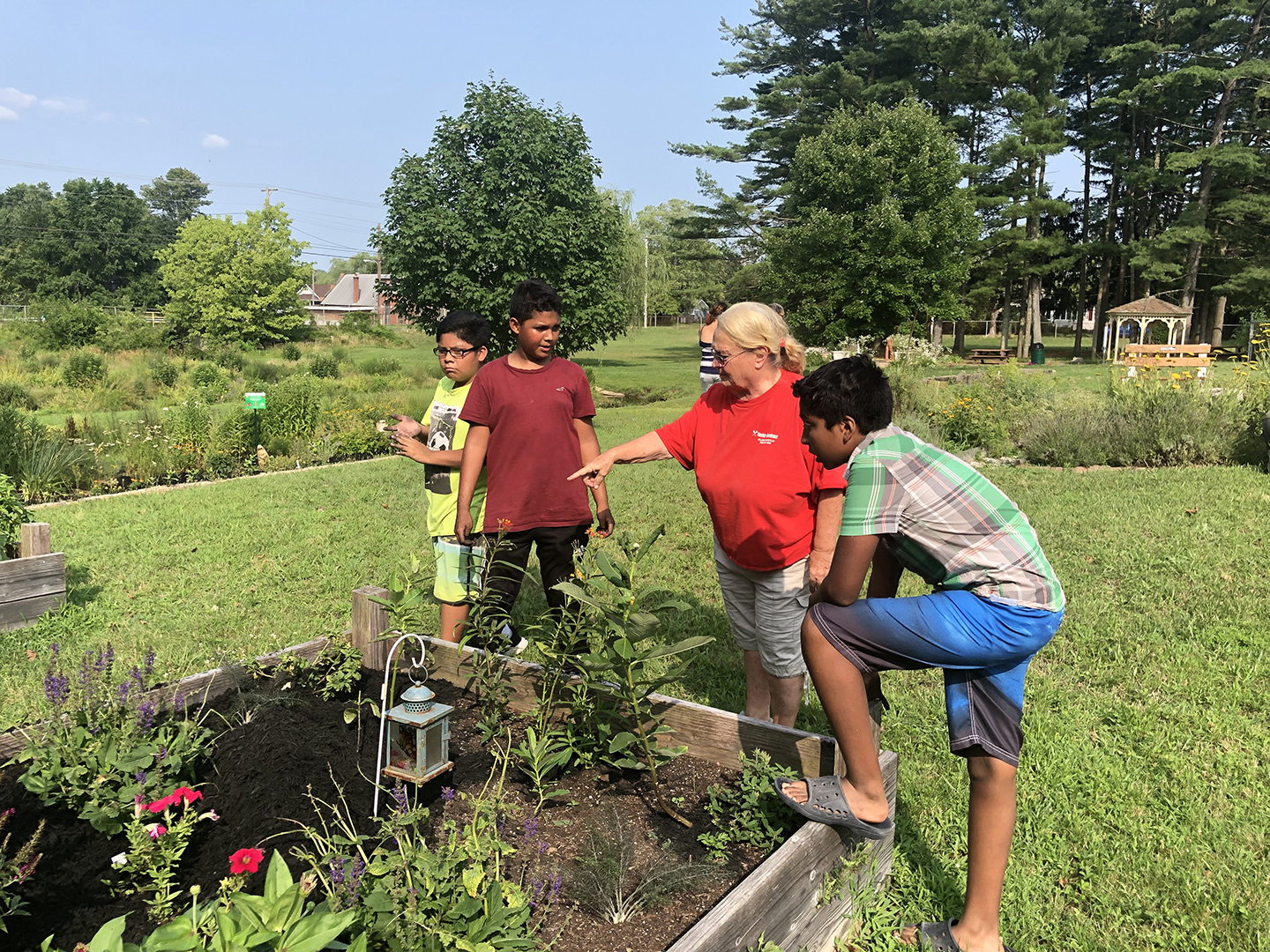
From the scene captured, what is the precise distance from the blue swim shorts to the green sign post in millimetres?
9673

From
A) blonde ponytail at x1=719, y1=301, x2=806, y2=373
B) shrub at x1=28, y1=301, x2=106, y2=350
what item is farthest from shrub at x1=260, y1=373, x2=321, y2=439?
shrub at x1=28, y1=301, x2=106, y2=350

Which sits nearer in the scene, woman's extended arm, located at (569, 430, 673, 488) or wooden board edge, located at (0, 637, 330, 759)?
wooden board edge, located at (0, 637, 330, 759)

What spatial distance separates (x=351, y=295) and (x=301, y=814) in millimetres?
95761

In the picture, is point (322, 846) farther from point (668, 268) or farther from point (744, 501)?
point (668, 268)

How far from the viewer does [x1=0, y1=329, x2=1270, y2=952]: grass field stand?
263 centimetres

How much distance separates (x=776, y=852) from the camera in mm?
2139

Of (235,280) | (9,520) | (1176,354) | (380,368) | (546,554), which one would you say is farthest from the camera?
(235,280)

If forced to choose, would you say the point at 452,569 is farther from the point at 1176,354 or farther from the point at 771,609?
the point at 1176,354

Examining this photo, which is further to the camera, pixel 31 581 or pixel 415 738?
pixel 31 581

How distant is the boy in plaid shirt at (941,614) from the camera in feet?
7.06

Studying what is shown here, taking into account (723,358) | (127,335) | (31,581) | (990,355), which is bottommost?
(31,581)

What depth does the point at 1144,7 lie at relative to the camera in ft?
114

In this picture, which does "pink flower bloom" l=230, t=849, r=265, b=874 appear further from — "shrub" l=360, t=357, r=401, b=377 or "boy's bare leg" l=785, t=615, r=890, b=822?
"shrub" l=360, t=357, r=401, b=377

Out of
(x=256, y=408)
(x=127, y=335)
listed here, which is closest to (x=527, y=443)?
(x=256, y=408)
